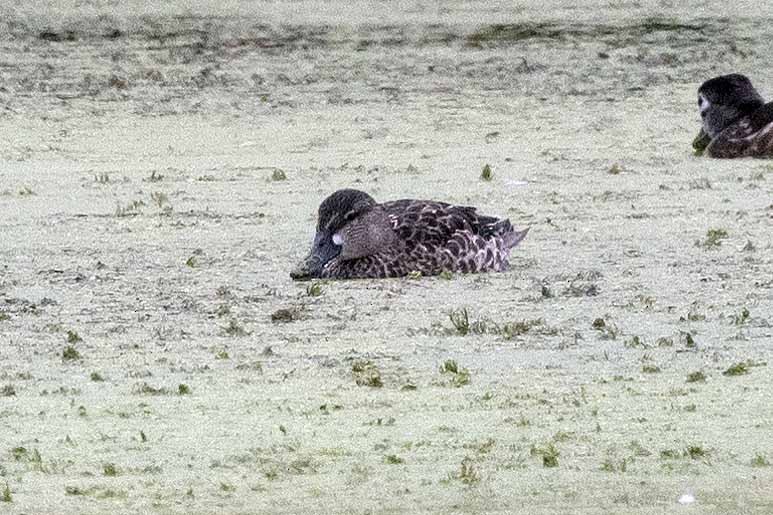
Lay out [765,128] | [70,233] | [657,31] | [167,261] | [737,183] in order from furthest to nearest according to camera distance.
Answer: [657,31]
[765,128]
[737,183]
[70,233]
[167,261]

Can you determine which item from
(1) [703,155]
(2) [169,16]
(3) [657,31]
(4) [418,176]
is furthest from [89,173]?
(3) [657,31]

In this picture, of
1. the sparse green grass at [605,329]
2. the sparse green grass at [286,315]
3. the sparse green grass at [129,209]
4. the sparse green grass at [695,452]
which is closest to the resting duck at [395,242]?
the sparse green grass at [286,315]

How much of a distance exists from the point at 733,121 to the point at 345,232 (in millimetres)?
5696

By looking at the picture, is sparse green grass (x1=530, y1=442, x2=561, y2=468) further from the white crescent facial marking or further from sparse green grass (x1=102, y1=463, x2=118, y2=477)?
the white crescent facial marking

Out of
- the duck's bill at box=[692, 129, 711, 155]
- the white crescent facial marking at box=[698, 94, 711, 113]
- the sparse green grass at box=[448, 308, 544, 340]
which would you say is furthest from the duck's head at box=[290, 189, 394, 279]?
the white crescent facial marking at box=[698, 94, 711, 113]

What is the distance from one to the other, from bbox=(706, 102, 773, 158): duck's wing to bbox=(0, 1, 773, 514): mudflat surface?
0.61 ft

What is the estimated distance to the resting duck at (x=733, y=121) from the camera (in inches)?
647

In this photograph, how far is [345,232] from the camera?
1184 centimetres

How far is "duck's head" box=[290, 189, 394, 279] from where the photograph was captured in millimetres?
11734

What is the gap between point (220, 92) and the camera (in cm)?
1981

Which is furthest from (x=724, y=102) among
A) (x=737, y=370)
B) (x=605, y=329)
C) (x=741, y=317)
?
(x=737, y=370)

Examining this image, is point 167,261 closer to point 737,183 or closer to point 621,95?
point 737,183

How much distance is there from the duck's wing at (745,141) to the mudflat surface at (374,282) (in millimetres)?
184

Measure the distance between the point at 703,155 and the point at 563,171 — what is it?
130 centimetres
